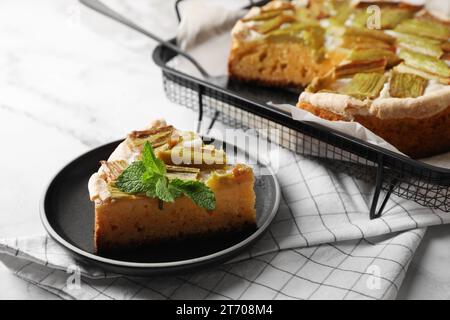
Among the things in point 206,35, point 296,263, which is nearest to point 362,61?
point 206,35

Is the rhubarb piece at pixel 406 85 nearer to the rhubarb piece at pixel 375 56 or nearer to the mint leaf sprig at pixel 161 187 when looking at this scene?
the rhubarb piece at pixel 375 56

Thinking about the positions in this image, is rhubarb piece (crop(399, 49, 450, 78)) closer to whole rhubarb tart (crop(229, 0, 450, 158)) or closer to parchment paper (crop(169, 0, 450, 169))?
whole rhubarb tart (crop(229, 0, 450, 158))

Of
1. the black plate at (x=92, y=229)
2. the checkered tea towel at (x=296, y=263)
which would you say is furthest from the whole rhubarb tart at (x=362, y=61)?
the black plate at (x=92, y=229)

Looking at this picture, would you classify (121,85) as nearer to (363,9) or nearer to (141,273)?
(363,9)

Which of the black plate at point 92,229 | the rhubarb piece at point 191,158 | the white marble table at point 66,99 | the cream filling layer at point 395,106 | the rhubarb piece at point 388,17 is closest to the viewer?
the black plate at point 92,229

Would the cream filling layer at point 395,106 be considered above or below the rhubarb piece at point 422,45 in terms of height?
below

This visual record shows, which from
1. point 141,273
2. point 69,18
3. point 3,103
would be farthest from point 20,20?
point 141,273

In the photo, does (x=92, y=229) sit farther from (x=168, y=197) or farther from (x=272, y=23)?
(x=272, y=23)
